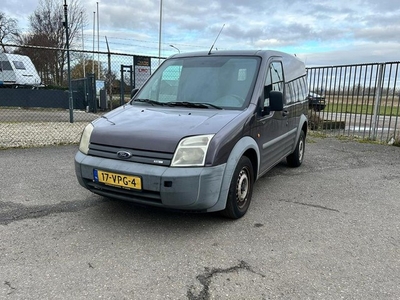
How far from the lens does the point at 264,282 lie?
99.6 inches

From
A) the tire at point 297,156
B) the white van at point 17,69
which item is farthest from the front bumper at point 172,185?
the white van at point 17,69

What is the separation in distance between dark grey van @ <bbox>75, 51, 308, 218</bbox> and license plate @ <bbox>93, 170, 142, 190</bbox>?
10 millimetres

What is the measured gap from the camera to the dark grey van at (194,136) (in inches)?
119

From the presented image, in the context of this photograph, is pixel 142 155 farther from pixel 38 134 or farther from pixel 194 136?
pixel 38 134

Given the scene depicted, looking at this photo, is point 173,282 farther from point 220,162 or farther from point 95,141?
point 95,141

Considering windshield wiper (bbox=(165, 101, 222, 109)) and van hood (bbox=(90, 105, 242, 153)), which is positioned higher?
windshield wiper (bbox=(165, 101, 222, 109))

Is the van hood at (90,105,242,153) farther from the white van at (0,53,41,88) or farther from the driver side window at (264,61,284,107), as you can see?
the white van at (0,53,41,88)

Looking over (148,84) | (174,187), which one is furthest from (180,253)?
(148,84)

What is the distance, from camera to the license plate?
3.04m

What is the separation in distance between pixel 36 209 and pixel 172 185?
193 cm

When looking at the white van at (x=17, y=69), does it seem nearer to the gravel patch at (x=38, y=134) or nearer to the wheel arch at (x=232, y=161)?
Result: the gravel patch at (x=38, y=134)

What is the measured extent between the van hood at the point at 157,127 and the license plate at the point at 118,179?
0.29 meters

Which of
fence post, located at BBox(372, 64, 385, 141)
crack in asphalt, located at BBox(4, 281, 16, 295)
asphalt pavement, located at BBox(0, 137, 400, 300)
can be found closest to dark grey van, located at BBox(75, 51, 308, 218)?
asphalt pavement, located at BBox(0, 137, 400, 300)


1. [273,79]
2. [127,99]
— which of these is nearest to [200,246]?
[273,79]
